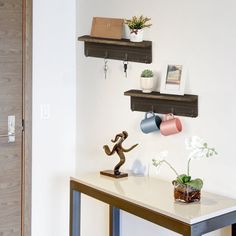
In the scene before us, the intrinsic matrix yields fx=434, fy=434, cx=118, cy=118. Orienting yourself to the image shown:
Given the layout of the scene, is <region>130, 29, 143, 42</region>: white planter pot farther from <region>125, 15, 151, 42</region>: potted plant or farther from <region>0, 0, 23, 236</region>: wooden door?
<region>0, 0, 23, 236</region>: wooden door

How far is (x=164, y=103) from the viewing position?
2463mm

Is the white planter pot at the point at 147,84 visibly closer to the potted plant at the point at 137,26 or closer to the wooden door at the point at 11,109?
the potted plant at the point at 137,26

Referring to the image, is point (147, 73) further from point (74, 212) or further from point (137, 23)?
point (74, 212)

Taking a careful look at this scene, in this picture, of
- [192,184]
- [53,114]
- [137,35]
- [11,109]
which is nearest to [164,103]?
[137,35]

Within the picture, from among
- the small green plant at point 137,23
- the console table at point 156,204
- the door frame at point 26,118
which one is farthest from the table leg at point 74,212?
the small green plant at point 137,23

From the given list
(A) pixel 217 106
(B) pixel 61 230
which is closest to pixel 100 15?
(A) pixel 217 106

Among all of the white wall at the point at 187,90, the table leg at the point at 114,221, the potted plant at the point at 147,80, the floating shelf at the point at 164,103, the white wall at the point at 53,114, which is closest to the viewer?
the white wall at the point at 187,90

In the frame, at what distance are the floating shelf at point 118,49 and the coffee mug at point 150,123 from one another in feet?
1.11

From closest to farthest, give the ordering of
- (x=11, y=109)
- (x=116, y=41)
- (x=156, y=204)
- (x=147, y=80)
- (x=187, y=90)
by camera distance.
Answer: (x=156, y=204) → (x=187, y=90) → (x=147, y=80) → (x=116, y=41) → (x=11, y=109)

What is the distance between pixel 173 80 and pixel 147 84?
6.6 inches

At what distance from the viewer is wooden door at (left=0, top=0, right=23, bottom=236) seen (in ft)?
9.27

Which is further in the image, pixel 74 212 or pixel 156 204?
pixel 74 212

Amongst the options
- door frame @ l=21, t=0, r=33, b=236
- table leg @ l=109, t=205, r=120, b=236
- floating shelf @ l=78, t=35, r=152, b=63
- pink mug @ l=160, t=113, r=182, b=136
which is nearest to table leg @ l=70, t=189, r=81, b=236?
table leg @ l=109, t=205, r=120, b=236

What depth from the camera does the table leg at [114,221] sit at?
109 inches
